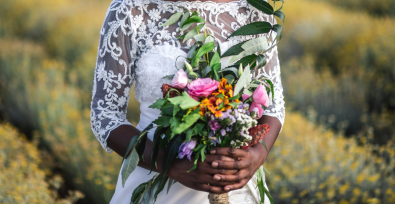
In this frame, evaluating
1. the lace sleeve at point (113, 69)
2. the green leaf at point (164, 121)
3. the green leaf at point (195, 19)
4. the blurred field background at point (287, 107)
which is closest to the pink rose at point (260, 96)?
the green leaf at point (164, 121)

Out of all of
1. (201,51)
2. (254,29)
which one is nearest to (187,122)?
(201,51)

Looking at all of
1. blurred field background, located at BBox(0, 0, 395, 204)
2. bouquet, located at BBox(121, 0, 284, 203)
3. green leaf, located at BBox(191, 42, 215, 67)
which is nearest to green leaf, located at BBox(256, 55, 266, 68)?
bouquet, located at BBox(121, 0, 284, 203)

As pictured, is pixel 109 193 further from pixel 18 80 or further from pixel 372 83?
pixel 372 83

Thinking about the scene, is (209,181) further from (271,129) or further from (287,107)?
(287,107)

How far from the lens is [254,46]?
1.62m

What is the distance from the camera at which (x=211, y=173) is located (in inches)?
57.6

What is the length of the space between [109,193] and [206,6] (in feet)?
7.50

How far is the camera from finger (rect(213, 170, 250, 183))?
4.77ft

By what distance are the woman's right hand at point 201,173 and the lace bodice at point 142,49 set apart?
0.38 meters

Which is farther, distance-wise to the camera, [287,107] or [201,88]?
[287,107]

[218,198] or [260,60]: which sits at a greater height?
[260,60]

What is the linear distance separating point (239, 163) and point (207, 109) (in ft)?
0.87

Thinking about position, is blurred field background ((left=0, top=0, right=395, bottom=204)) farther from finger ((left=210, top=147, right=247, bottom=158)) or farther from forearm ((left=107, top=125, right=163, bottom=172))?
finger ((left=210, top=147, right=247, bottom=158))

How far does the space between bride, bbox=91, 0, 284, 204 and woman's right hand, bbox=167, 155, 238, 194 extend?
10cm
